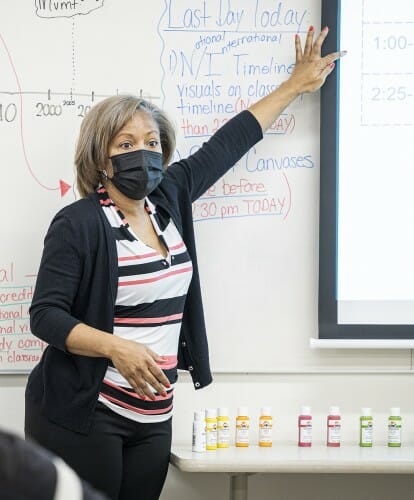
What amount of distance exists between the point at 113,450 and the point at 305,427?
72 centimetres

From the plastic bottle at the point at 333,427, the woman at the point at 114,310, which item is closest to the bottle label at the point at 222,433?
the woman at the point at 114,310

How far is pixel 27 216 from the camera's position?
2.56 metres

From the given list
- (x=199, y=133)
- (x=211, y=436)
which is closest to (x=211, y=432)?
(x=211, y=436)

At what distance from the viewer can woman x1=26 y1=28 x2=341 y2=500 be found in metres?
1.98

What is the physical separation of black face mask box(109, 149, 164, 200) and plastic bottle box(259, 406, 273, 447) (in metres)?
0.83

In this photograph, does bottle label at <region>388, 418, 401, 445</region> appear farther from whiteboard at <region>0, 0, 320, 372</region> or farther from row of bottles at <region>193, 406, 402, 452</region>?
whiteboard at <region>0, 0, 320, 372</region>

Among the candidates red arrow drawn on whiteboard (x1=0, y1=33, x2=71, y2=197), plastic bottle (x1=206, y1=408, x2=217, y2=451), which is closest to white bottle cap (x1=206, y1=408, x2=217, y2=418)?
plastic bottle (x1=206, y1=408, x2=217, y2=451)

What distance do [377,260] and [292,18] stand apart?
843 millimetres

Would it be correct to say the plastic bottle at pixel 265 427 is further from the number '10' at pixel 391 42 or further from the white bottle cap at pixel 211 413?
the number '10' at pixel 391 42

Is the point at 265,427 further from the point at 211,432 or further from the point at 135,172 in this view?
the point at 135,172

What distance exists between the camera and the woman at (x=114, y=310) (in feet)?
6.50

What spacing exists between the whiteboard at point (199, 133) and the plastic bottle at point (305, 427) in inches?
7.8

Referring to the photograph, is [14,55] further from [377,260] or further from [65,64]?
[377,260]

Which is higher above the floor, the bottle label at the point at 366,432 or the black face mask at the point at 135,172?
the black face mask at the point at 135,172
